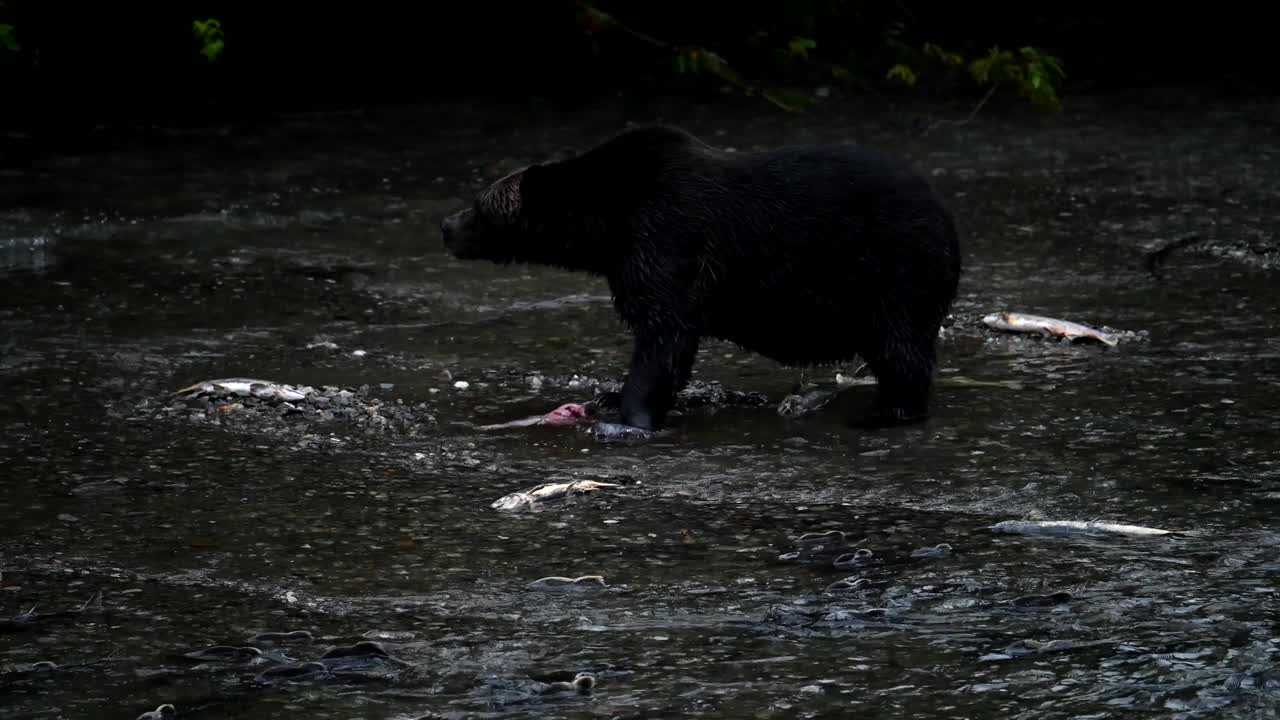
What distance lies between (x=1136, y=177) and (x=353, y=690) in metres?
7.82

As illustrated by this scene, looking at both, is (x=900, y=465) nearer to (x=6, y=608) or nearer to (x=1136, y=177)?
(x=6, y=608)

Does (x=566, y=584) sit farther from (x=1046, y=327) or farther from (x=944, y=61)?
(x=944, y=61)

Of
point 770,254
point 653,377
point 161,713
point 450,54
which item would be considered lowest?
point 161,713

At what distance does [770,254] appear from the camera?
6.59 metres

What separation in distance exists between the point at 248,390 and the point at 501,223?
1148 millimetres

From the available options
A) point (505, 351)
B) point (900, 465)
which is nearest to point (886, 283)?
point (900, 465)

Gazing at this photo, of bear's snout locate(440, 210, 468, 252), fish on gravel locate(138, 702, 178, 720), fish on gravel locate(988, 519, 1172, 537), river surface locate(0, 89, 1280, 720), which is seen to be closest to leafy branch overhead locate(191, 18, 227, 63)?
river surface locate(0, 89, 1280, 720)

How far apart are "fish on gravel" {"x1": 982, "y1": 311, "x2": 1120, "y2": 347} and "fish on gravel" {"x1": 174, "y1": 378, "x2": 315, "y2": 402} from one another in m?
2.92

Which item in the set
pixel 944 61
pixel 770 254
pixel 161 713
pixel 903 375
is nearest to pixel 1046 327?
pixel 903 375

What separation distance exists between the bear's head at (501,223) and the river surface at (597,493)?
0.57 meters

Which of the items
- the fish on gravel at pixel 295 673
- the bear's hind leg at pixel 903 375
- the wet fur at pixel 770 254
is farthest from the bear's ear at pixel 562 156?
the fish on gravel at pixel 295 673

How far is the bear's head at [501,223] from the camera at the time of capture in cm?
686

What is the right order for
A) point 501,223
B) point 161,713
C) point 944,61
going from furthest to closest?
point 944,61, point 501,223, point 161,713

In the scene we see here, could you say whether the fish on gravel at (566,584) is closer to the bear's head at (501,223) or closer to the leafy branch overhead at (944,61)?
the bear's head at (501,223)
